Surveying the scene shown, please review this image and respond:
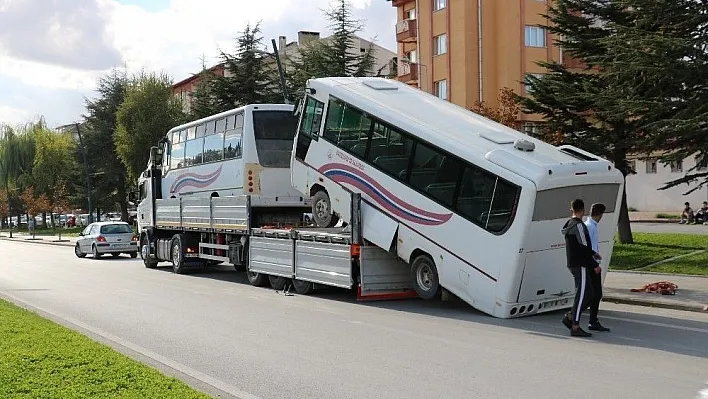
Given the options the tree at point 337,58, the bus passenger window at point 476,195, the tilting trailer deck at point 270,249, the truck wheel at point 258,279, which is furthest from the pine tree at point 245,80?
the bus passenger window at point 476,195

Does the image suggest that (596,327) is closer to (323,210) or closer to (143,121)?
(323,210)

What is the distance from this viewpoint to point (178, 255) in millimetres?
22719

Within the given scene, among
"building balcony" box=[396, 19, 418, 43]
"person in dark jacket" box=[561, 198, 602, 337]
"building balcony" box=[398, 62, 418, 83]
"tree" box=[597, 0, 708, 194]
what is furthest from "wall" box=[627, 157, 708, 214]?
"person in dark jacket" box=[561, 198, 602, 337]

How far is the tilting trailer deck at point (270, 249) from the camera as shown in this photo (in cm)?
1438

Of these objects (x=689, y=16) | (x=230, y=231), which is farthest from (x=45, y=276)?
(x=689, y=16)

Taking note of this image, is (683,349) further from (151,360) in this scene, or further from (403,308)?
(151,360)

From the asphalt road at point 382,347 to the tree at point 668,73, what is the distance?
542 centimetres

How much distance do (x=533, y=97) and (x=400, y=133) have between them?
39.7 feet

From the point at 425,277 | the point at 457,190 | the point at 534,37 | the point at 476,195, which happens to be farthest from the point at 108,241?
the point at 534,37

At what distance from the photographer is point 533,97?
24.4m

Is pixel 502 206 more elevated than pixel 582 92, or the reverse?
pixel 582 92

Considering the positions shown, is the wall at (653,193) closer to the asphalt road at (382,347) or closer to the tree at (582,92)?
the tree at (582,92)

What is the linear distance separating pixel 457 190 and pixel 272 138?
7.73 metres

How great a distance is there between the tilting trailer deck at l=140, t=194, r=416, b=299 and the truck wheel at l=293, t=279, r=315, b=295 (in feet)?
0.07
